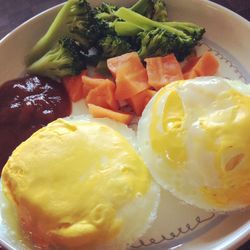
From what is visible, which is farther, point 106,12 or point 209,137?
point 106,12

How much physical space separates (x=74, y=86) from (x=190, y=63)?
611 mm

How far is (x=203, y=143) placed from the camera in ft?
6.29

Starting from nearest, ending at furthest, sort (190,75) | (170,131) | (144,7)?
(170,131) < (190,75) < (144,7)

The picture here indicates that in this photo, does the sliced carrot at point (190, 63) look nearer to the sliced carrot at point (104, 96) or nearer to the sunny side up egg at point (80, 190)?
the sliced carrot at point (104, 96)

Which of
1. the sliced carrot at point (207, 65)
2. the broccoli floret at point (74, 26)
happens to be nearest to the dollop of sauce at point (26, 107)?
the broccoli floret at point (74, 26)

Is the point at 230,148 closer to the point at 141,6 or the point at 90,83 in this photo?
the point at 90,83

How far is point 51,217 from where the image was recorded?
1890mm

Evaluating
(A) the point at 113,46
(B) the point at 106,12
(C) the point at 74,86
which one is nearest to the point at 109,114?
(C) the point at 74,86

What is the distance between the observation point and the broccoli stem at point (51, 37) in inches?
102

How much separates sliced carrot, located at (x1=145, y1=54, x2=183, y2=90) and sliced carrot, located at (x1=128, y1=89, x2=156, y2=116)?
0.05 m

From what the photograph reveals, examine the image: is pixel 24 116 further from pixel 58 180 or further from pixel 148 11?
pixel 148 11

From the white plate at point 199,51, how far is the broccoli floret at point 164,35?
10cm

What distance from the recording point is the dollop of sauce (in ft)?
7.87

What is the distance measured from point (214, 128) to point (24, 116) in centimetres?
98
